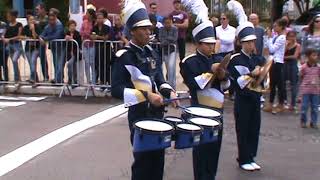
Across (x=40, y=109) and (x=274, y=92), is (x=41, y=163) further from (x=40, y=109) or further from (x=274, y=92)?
(x=274, y=92)

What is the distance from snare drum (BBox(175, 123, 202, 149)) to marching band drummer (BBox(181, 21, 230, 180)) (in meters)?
0.78

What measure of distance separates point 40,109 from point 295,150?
5394 millimetres

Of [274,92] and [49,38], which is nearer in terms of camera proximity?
[274,92]

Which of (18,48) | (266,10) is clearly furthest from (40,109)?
(266,10)

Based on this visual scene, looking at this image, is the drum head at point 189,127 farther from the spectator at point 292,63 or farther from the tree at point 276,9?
the tree at point 276,9

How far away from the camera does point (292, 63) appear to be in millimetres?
11938

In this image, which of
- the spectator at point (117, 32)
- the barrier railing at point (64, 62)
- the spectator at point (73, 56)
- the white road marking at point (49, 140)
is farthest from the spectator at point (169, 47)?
the white road marking at point (49, 140)

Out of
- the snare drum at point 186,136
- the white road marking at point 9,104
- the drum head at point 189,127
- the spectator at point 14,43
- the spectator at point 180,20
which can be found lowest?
the white road marking at point 9,104

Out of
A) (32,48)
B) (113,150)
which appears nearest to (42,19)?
(32,48)

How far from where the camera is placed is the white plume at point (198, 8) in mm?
6566

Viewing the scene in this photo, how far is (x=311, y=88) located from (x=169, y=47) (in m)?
4.04

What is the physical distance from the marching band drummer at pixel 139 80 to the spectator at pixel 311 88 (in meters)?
5.44

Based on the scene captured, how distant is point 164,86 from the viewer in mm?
5453

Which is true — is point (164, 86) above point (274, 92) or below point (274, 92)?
above
